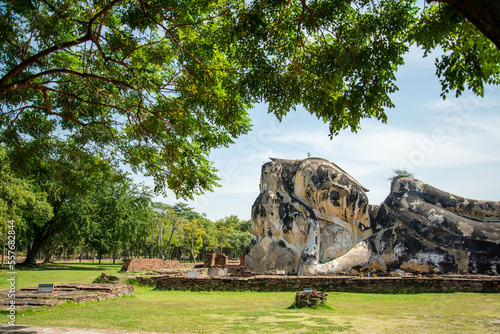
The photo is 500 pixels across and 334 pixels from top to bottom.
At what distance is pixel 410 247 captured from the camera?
16.3 meters

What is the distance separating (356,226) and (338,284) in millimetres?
6502

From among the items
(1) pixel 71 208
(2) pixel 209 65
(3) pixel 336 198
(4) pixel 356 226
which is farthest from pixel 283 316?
(1) pixel 71 208

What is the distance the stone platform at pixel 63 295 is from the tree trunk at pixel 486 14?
9195 mm

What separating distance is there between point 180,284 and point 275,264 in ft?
21.4

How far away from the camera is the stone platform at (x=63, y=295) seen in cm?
822

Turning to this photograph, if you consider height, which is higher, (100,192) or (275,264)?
(100,192)

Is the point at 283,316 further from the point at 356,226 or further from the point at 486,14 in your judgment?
the point at 356,226

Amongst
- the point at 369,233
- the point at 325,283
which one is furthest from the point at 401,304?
the point at 369,233

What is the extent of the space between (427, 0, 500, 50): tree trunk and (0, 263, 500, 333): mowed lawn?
16.0 ft

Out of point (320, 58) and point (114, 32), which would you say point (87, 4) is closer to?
point (114, 32)

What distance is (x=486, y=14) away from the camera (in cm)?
262

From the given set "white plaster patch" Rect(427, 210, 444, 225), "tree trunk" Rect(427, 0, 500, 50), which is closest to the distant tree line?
"tree trunk" Rect(427, 0, 500, 50)

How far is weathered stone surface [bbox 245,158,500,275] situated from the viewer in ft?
51.5

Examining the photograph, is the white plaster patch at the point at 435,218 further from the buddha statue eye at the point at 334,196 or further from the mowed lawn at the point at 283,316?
the mowed lawn at the point at 283,316
